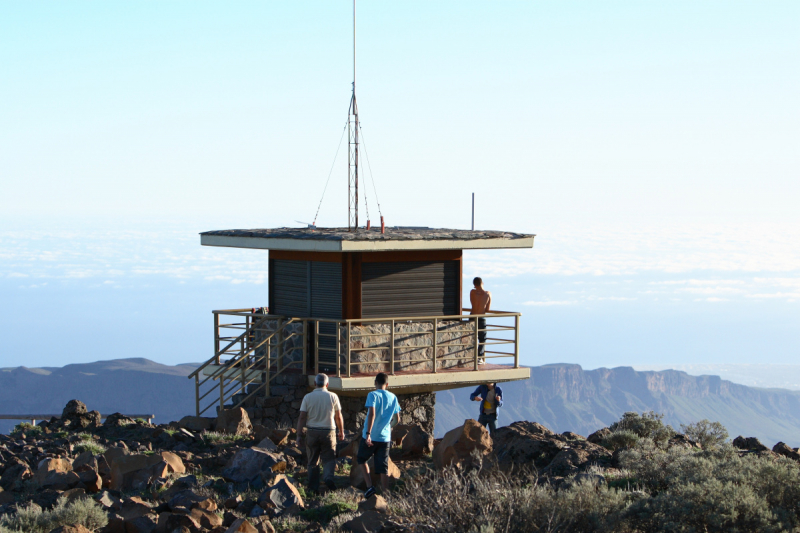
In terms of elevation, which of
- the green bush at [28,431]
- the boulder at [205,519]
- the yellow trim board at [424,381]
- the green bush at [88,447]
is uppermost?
the yellow trim board at [424,381]

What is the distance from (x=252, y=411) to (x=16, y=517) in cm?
791

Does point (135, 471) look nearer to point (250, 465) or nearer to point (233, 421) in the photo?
point (250, 465)

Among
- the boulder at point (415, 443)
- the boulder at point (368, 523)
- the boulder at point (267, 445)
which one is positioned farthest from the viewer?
the boulder at point (415, 443)

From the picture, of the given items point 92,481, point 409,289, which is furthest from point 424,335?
point 92,481

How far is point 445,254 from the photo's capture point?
1934cm

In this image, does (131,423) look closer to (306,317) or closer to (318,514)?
(306,317)

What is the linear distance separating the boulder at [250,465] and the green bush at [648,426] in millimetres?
6425

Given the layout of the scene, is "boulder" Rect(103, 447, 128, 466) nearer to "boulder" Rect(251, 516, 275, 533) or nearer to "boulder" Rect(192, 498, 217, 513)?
"boulder" Rect(192, 498, 217, 513)

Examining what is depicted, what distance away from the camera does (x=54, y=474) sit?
12.6m

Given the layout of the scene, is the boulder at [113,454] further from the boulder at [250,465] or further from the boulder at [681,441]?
the boulder at [681,441]

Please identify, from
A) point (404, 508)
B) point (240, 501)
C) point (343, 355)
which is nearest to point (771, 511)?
point (404, 508)

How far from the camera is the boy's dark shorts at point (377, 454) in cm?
1165

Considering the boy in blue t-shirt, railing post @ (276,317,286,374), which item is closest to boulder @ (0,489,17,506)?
the boy in blue t-shirt

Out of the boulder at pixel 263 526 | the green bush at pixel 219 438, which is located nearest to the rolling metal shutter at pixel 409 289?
the green bush at pixel 219 438
